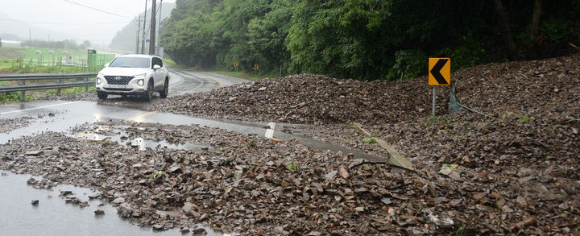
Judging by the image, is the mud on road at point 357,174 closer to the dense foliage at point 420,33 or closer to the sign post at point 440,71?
the sign post at point 440,71

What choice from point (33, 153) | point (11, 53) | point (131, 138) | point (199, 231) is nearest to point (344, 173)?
point (199, 231)

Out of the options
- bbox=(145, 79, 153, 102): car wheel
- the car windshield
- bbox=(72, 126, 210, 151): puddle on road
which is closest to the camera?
bbox=(72, 126, 210, 151): puddle on road

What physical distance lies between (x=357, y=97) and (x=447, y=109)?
296 centimetres

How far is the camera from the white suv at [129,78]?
18516 millimetres

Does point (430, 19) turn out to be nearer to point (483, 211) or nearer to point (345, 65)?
point (345, 65)

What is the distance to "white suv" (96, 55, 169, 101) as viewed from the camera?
18516mm

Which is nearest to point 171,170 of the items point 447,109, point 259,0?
point 447,109

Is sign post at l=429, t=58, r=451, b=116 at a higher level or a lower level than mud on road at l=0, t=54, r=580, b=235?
higher

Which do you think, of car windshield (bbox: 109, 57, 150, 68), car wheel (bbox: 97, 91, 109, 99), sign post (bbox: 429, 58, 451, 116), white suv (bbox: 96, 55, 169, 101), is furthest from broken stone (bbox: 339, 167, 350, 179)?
car windshield (bbox: 109, 57, 150, 68)

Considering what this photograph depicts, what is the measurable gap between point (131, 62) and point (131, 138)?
429 inches

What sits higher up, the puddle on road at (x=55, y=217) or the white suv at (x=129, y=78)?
the white suv at (x=129, y=78)

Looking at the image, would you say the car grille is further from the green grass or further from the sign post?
the green grass

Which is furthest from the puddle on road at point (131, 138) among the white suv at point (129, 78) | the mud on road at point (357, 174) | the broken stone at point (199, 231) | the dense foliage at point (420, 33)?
the dense foliage at point (420, 33)

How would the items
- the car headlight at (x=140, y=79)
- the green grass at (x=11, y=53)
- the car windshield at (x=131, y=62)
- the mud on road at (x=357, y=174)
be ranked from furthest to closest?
the green grass at (x=11, y=53)
the car windshield at (x=131, y=62)
the car headlight at (x=140, y=79)
the mud on road at (x=357, y=174)
